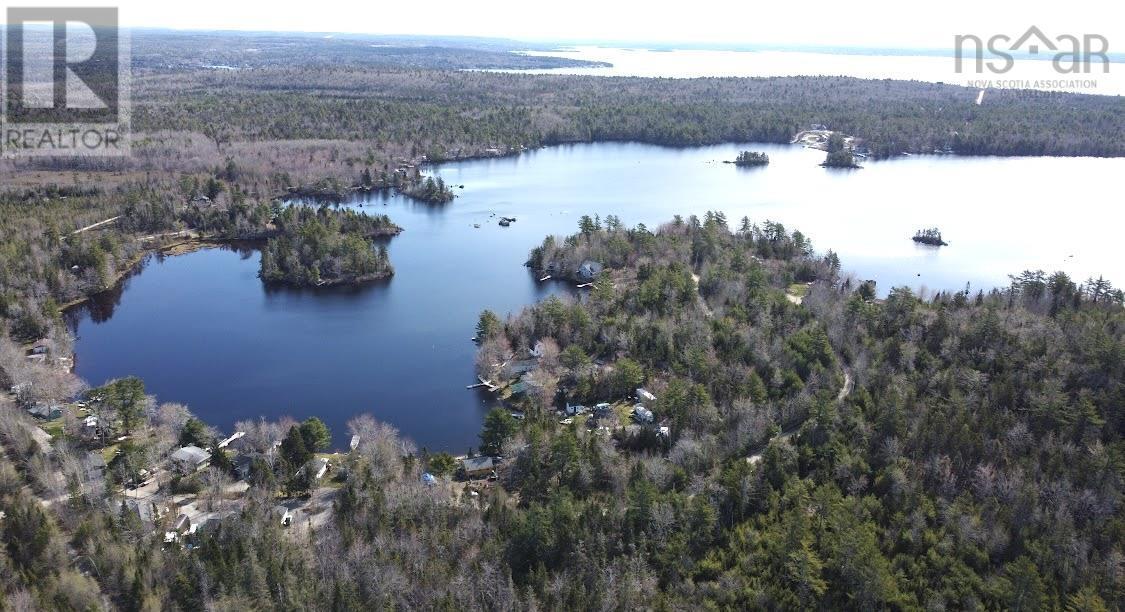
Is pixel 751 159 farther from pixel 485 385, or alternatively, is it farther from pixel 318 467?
pixel 318 467

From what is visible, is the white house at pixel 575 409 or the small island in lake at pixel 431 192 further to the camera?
the small island in lake at pixel 431 192

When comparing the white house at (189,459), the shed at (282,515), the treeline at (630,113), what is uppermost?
the treeline at (630,113)

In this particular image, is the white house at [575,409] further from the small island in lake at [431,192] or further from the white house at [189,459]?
A: the small island in lake at [431,192]

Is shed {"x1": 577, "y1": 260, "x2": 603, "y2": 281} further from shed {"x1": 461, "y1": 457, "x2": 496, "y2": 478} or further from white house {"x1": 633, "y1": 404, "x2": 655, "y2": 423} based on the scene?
shed {"x1": 461, "y1": 457, "x2": 496, "y2": 478}

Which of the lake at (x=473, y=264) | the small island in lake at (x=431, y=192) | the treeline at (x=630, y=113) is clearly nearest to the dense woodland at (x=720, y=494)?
the lake at (x=473, y=264)

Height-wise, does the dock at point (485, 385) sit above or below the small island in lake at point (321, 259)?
below

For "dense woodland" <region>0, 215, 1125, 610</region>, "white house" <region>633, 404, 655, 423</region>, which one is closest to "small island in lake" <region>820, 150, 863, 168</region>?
"dense woodland" <region>0, 215, 1125, 610</region>

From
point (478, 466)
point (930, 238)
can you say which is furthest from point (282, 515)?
point (930, 238)

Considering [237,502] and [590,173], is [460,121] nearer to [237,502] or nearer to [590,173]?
[590,173]
